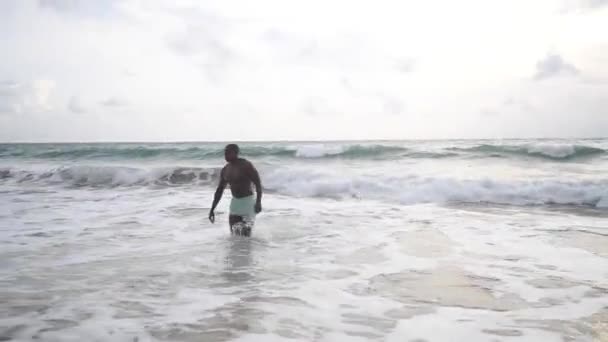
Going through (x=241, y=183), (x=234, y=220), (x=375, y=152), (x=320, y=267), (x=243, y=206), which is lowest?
(x=320, y=267)

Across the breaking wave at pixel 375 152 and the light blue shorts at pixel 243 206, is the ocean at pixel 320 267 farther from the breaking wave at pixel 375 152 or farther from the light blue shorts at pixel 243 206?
the breaking wave at pixel 375 152

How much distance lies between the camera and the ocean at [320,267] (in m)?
3.52

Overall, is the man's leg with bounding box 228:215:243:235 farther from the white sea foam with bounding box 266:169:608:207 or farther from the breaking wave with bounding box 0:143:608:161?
the breaking wave with bounding box 0:143:608:161

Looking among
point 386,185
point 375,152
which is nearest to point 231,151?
point 386,185

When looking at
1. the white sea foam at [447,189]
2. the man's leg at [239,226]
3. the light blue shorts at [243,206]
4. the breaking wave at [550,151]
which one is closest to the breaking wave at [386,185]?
the white sea foam at [447,189]

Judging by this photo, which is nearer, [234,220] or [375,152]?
[234,220]

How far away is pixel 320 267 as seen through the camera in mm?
5332

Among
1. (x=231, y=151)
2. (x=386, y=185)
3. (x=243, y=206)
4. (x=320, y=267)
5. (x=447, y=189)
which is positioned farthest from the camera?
(x=386, y=185)

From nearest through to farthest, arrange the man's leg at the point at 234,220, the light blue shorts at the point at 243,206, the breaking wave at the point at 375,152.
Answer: the light blue shorts at the point at 243,206, the man's leg at the point at 234,220, the breaking wave at the point at 375,152

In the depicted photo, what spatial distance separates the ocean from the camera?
139 inches

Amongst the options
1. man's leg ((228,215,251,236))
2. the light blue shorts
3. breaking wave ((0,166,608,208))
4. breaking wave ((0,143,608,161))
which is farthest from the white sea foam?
breaking wave ((0,143,608,161))

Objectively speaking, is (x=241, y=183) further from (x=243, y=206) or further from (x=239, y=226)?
(x=239, y=226)

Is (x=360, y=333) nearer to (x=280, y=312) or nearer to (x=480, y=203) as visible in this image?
(x=280, y=312)

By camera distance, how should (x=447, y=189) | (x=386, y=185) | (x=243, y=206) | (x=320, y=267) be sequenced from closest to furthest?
(x=320, y=267), (x=243, y=206), (x=447, y=189), (x=386, y=185)
